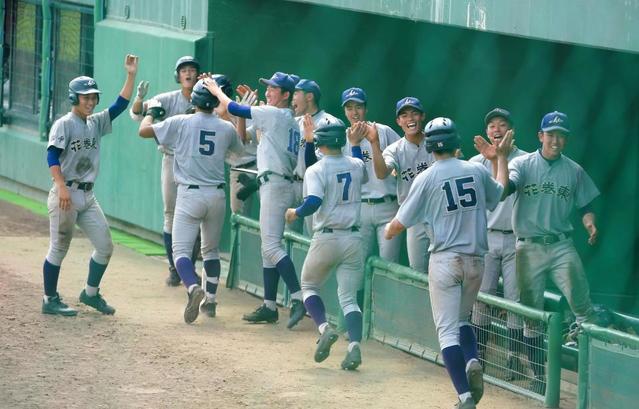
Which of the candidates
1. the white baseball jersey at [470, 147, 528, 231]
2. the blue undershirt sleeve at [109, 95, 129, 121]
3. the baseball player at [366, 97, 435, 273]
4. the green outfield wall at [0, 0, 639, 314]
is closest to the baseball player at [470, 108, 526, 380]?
the white baseball jersey at [470, 147, 528, 231]

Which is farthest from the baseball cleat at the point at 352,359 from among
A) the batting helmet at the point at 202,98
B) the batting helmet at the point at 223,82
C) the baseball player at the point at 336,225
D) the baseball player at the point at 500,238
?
the batting helmet at the point at 223,82

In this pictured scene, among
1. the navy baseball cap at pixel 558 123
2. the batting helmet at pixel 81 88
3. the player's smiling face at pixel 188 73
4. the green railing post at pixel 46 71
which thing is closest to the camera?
the navy baseball cap at pixel 558 123

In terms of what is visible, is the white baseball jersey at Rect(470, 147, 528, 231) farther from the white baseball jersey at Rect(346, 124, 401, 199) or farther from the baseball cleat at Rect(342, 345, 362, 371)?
the baseball cleat at Rect(342, 345, 362, 371)

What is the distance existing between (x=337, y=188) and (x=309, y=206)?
282mm

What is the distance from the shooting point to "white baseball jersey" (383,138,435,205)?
31.4 ft

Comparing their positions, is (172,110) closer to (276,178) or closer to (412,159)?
(276,178)

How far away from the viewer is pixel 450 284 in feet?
24.9

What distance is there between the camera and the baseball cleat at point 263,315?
995 cm

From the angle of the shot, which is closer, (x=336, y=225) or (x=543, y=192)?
(x=543, y=192)

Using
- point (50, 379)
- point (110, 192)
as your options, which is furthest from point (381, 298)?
point (110, 192)

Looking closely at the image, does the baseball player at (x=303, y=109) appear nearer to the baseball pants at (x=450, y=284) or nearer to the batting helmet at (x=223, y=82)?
the batting helmet at (x=223, y=82)

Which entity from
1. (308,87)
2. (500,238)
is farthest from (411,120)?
(500,238)

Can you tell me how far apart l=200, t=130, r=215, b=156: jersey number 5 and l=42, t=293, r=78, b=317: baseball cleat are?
154 centimetres

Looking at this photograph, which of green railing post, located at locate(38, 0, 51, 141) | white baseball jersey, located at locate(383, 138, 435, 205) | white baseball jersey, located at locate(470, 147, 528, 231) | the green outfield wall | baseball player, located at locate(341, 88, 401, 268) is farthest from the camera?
green railing post, located at locate(38, 0, 51, 141)
